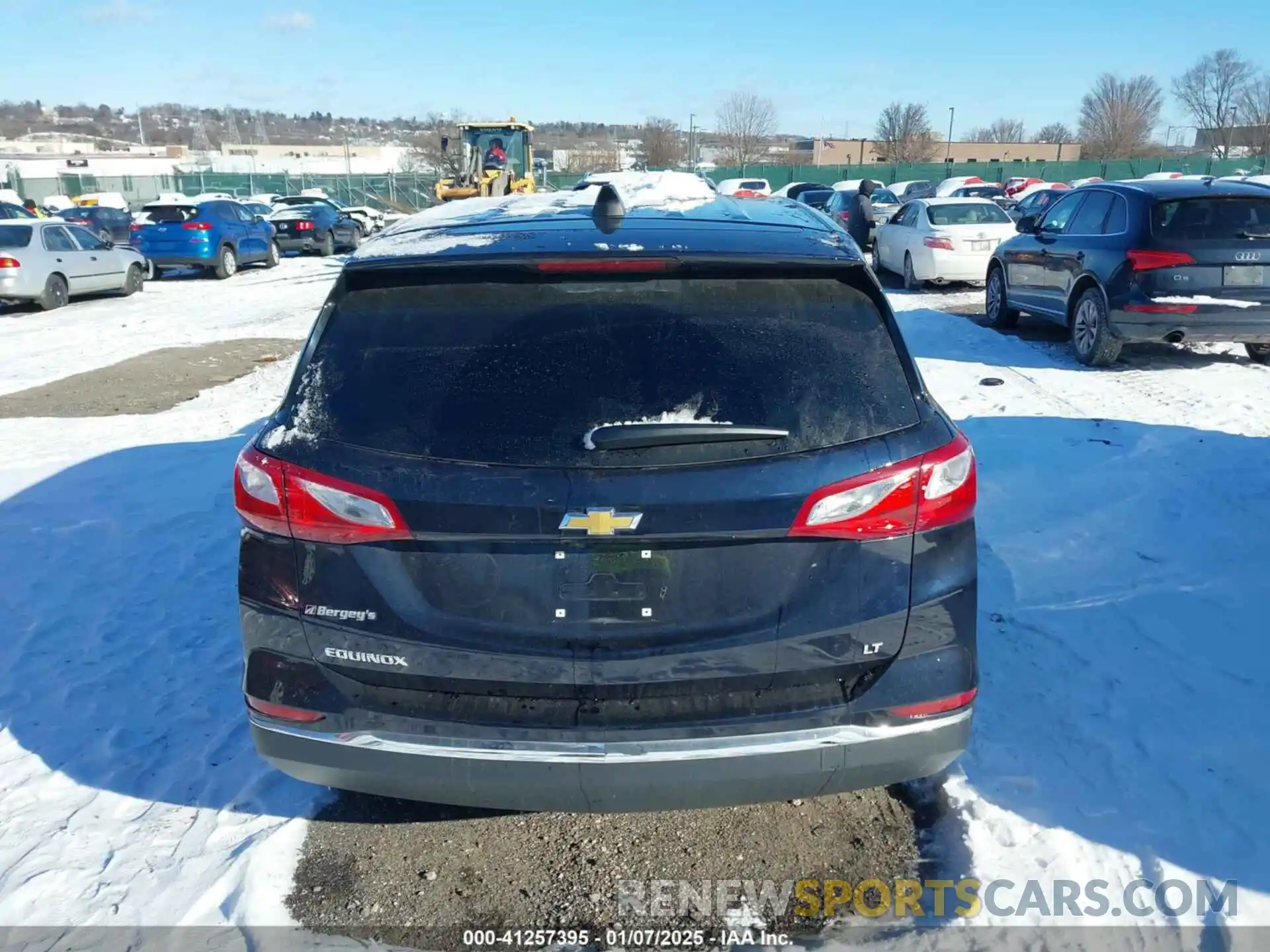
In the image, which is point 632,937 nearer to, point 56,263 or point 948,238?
point 948,238

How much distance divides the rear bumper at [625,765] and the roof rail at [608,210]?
4.94ft

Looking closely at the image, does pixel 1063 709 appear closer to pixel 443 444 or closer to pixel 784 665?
pixel 784 665

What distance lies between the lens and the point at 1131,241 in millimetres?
8898

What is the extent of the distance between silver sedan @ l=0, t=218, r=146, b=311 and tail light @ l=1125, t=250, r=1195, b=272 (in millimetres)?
16870

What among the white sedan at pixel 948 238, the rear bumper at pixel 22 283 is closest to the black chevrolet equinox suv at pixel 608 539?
the white sedan at pixel 948 238

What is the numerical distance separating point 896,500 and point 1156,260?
7.74 meters

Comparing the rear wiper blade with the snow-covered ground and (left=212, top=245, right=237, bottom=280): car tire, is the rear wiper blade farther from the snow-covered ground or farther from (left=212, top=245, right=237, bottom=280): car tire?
(left=212, top=245, right=237, bottom=280): car tire

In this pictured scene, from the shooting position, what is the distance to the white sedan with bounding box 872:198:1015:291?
593 inches

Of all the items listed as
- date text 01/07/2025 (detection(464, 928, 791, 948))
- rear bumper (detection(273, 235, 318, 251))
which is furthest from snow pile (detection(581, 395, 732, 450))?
rear bumper (detection(273, 235, 318, 251))

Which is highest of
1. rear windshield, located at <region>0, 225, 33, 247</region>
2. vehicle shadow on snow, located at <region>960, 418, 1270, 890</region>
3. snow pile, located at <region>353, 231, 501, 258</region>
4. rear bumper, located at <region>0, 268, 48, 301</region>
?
snow pile, located at <region>353, 231, 501, 258</region>

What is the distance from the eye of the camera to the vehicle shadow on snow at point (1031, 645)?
10.7 ft

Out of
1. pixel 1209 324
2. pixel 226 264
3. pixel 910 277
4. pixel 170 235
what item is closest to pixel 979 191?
pixel 910 277

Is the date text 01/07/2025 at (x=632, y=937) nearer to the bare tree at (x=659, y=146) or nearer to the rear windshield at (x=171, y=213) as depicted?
the rear windshield at (x=171, y=213)

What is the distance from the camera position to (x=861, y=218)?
2016cm
